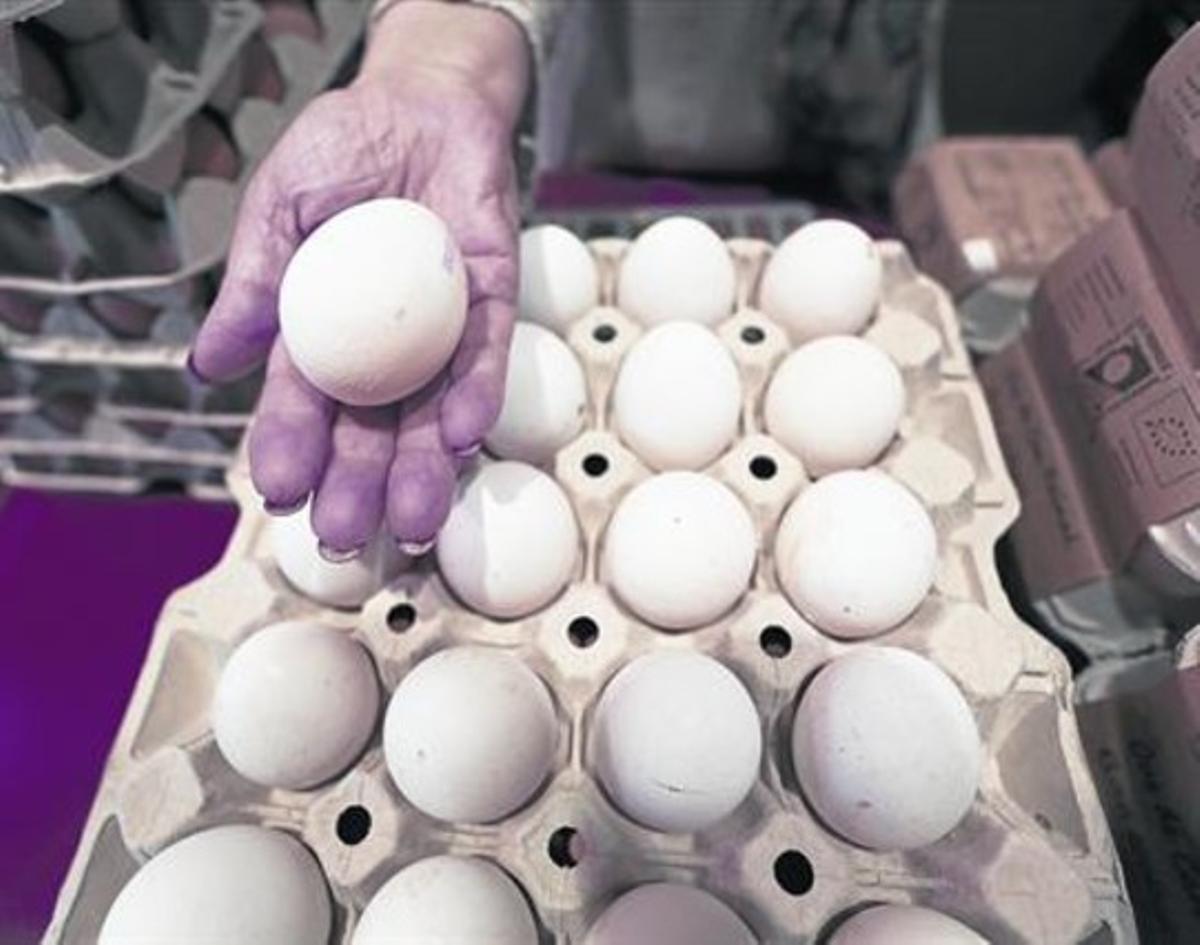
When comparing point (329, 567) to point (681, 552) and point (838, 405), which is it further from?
point (838, 405)

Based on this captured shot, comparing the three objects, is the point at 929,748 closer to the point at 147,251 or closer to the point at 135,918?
the point at 135,918

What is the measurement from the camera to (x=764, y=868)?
1.97 feet

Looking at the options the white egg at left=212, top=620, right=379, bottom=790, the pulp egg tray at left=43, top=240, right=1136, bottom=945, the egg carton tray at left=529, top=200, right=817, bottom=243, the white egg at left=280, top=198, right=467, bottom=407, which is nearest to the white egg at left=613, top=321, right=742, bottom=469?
the pulp egg tray at left=43, top=240, right=1136, bottom=945

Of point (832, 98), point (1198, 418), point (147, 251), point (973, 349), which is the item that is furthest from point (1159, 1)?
point (147, 251)

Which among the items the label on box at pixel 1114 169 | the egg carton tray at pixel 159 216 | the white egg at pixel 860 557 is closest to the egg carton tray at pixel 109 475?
the egg carton tray at pixel 159 216

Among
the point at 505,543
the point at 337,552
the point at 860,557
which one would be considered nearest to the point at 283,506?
→ the point at 337,552

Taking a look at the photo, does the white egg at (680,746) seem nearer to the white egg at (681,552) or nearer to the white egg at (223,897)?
the white egg at (681,552)

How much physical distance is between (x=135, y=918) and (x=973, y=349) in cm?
A: 93

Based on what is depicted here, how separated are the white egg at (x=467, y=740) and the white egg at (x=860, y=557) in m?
0.21

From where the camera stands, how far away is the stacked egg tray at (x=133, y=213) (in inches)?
32.0

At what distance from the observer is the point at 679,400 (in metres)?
0.72

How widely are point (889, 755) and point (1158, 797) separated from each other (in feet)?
0.78

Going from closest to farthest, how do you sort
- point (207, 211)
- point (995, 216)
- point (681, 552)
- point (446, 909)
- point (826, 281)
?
point (446, 909) < point (681, 552) < point (826, 281) < point (207, 211) < point (995, 216)

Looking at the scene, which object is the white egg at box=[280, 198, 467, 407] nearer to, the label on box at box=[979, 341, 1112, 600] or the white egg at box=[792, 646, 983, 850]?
the white egg at box=[792, 646, 983, 850]
